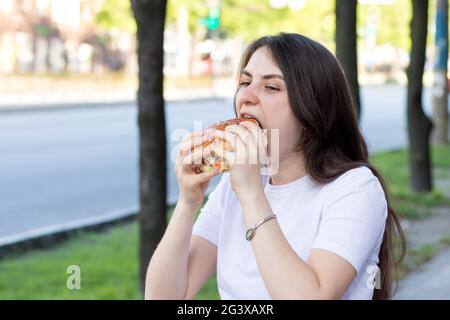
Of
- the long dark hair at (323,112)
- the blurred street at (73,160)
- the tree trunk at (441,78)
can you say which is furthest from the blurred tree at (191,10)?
the long dark hair at (323,112)

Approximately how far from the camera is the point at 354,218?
2.23 meters

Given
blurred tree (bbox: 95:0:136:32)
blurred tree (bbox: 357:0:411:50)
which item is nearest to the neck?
blurred tree (bbox: 95:0:136:32)

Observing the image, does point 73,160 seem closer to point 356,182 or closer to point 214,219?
point 214,219

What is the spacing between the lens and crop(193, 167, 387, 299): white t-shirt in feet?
7.23

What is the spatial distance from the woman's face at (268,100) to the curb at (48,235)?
556 centimetres

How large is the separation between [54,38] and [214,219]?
5029cm

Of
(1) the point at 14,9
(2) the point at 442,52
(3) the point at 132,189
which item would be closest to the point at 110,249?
(3) the point at 132,189

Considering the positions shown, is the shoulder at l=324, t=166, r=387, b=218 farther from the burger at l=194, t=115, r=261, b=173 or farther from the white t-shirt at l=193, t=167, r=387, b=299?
the burger at l=194, t=115, r=261, b=173

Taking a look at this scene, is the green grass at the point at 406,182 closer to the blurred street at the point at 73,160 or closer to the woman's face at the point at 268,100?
the blurred street at the point at 73,160

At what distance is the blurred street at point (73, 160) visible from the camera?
1054cm

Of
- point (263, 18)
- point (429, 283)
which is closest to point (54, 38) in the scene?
point (263, 18)

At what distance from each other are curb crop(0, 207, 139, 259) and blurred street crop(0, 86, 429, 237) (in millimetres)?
712

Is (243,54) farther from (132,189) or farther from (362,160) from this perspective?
(132,189)

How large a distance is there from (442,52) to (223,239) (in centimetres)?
1355
